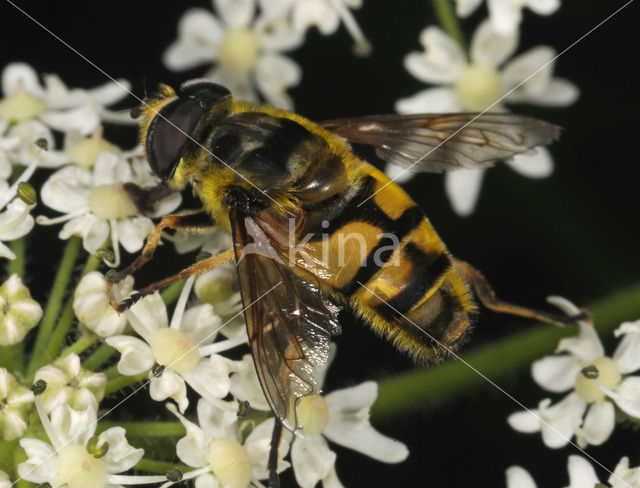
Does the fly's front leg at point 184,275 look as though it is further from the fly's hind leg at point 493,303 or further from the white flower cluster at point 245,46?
the white flower cluster at point 245,46

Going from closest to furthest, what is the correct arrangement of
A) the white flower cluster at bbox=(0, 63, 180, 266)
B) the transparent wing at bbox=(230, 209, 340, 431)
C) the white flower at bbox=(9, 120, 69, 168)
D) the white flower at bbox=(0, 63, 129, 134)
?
1. the transparent wing at bbox=(230, 209, 340, 431)
2. the white flower cluster at bbox=(0, 63, 180, 266)
3. the white flower at bbox=(9, 120, 69, 168)
4. the white flower at bbox=(0, 63, 129, 134)

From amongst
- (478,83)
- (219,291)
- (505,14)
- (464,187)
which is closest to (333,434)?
(219,291)

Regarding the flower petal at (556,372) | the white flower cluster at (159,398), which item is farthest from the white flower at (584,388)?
the white flower cluster at (159,398)

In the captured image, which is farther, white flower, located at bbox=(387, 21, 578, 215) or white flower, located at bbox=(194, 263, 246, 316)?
white flower, located at bbox=(387, 21, 578, 215)

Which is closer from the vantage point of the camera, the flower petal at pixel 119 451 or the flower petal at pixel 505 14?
the flower petal at pixel 119 451

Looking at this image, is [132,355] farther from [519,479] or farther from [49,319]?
[519,479]

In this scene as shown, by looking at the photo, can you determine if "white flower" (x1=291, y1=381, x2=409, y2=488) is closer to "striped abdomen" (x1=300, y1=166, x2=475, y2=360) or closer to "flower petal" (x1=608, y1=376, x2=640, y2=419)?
Answer: "striped abdomen" (x1=300, y1=166, x2=475, y2=360)

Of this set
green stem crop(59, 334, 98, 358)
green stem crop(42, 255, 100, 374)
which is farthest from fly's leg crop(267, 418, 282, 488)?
green stem crop(42, 255, 100, 374)
